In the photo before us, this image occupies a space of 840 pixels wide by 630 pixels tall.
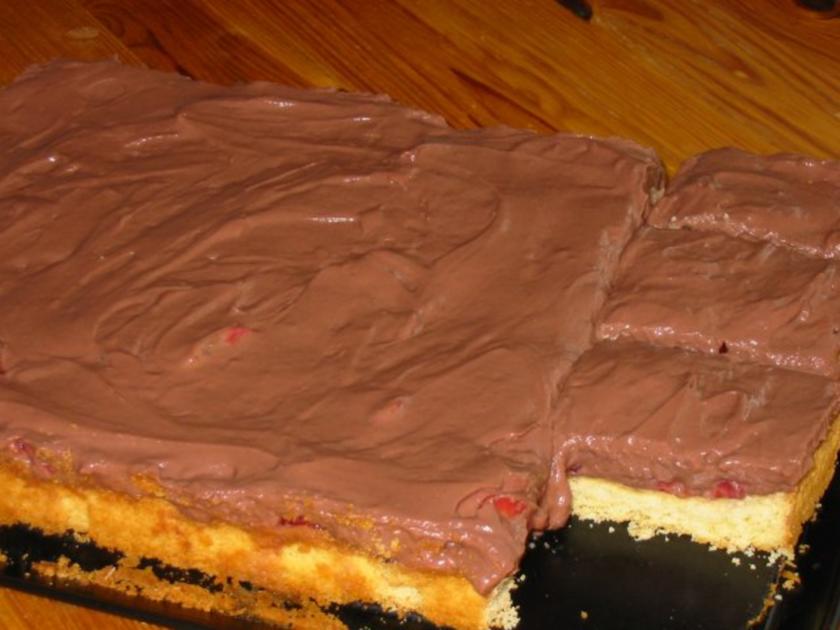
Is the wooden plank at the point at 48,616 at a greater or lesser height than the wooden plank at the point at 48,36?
lesser

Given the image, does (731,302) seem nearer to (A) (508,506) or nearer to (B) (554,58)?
(A) (508,506)

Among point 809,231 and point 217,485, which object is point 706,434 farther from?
point 217,485

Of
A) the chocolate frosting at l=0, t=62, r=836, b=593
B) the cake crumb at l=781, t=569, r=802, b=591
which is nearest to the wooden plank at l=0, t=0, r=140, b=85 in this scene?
the chocolate frosting at l=0, t=62, r=836, b=593

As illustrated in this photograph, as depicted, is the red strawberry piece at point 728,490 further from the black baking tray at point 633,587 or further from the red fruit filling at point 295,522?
the red fruit filling at point 295,522

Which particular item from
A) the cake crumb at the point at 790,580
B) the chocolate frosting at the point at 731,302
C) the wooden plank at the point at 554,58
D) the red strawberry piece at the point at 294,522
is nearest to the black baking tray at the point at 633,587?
the cake crumb at the point at 790,580

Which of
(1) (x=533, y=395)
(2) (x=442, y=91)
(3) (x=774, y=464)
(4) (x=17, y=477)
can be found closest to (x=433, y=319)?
(1) (x=533, y=395)
